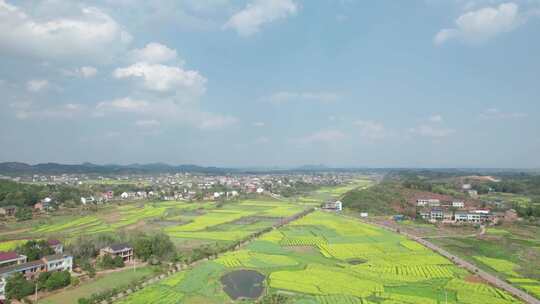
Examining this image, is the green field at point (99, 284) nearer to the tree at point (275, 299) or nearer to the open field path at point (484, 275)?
the tree at point (275, 299)

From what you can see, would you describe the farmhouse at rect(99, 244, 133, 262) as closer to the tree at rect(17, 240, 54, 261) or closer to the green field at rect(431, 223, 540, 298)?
the tree at rect(17, 240, 54, 261)

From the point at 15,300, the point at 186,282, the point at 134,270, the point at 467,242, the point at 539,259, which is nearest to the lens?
the point at 15,300

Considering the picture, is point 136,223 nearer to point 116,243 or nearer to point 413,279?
point 116,243

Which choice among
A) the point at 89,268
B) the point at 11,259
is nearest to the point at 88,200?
the point at 11,259

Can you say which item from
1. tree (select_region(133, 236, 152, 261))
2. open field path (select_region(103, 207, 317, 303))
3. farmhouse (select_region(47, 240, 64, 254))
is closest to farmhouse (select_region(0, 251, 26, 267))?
farmhouse (select_region(47, 240, 64, 254))

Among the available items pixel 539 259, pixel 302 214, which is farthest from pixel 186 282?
pixel 302 214

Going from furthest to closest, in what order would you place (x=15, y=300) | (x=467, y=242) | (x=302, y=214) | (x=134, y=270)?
(x=302, y=214) → (x=467, y=242) → (x=134, y=270) → (x=15, y=300)
